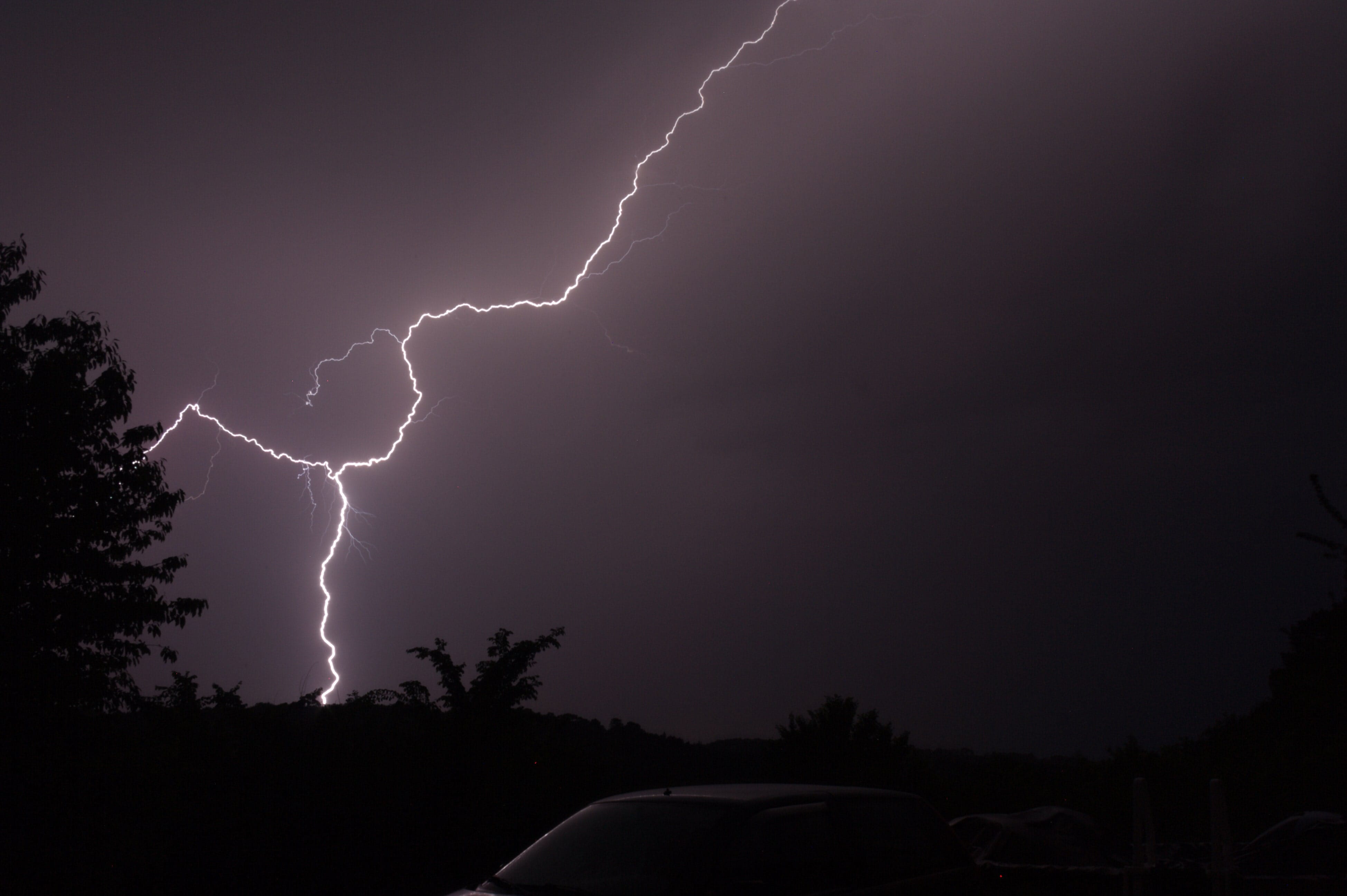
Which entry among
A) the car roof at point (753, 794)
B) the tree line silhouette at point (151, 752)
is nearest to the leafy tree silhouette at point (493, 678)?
the tree line silhouette at point (151, 752)

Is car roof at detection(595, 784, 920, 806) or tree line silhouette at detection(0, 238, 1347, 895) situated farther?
tree line silhouette at detection(0, 238, 1347, 895)

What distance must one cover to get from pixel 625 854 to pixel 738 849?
471 millimetres

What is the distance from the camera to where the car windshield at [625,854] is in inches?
134

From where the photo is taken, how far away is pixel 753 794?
396 centimetres

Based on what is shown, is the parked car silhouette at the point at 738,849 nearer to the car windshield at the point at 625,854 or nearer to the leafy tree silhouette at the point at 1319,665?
the car windshield at the point at 625,854

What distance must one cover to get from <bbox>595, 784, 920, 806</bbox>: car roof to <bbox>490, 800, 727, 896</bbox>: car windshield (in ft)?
0.19

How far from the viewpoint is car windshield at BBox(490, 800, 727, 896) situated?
3408 mm

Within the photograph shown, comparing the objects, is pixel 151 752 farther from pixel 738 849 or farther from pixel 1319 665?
pixel 1319 665

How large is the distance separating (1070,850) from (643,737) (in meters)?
25.9

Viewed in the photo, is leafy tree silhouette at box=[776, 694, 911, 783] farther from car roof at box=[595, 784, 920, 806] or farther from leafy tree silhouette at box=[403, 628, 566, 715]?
car roof at box=[595, 784, 920, 806]

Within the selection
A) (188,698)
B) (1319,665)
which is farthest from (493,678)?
(1319,665)

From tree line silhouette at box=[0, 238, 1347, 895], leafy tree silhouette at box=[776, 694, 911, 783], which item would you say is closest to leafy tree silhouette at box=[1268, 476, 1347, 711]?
tree line silhouette at box=[0, 238, 1347, 895]

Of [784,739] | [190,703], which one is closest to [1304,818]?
[190,703]

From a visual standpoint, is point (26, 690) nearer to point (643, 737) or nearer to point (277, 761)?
point (277, 761)
